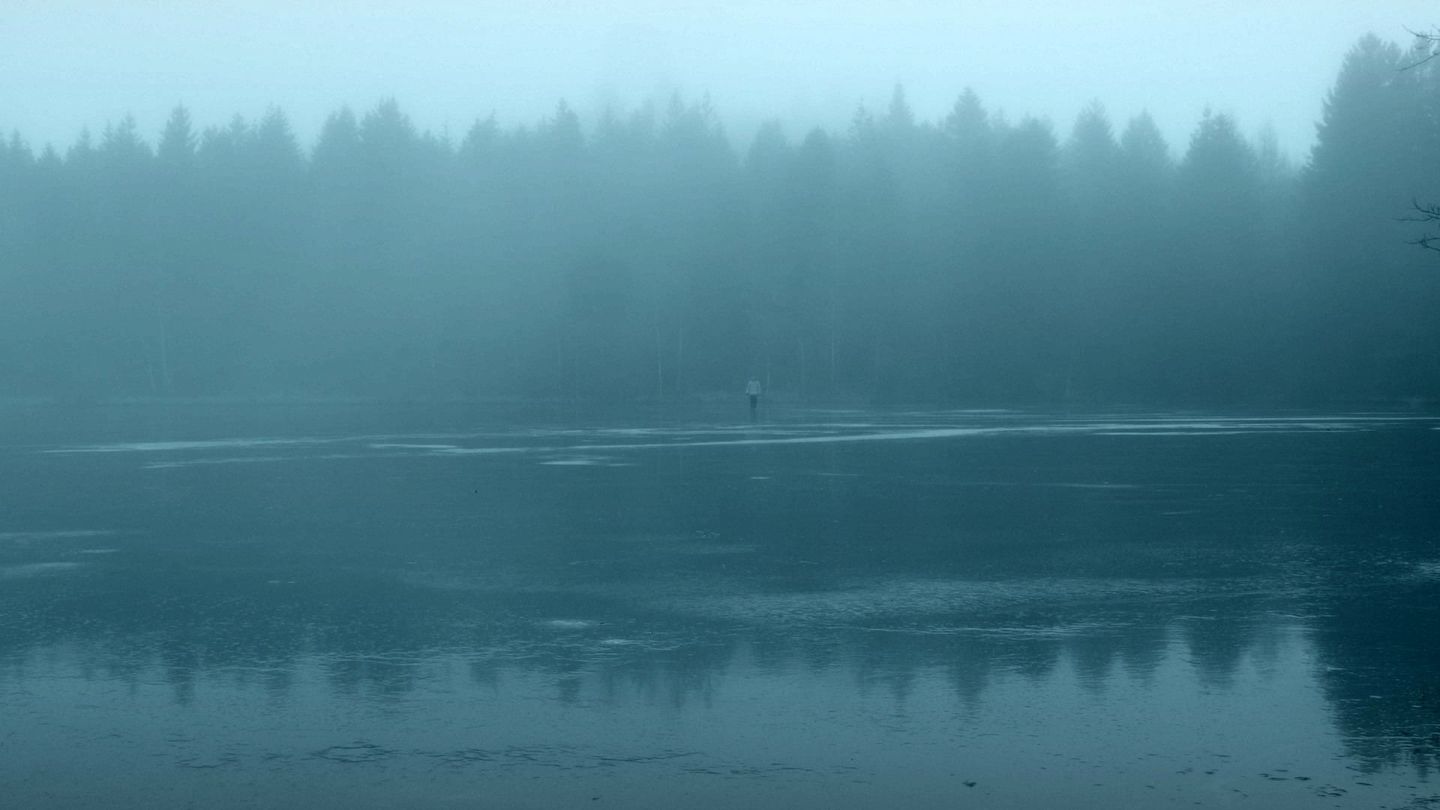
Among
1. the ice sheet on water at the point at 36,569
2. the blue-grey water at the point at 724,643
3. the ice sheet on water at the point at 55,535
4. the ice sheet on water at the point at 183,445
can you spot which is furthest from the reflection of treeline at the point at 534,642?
the ice sheet on water at the point at 183,445

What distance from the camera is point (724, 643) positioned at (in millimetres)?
9062

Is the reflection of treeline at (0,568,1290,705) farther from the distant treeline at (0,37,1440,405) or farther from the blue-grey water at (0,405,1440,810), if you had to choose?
the distant treeline at (0,37,1440,405)

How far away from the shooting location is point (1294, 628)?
30.9ft

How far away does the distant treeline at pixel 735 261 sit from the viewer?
65.2 meters

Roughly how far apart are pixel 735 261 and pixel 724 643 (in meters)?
68.4

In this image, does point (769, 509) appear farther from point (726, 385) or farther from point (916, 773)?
point (726, 385)

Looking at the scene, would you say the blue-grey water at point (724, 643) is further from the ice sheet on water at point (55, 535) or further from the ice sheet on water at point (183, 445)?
the ice sheet on water at point (183, 445)

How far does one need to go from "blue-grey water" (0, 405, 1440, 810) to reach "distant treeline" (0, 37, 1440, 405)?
4792 cm

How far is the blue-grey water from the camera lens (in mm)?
6254

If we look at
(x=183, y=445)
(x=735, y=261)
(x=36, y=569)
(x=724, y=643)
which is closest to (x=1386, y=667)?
(x=724, y=643)

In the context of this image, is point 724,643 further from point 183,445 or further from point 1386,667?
point 183,445

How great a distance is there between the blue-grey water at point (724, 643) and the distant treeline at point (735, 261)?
4792 centimetres

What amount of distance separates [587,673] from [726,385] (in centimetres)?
6131

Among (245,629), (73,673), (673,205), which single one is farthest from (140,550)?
(673,205)
